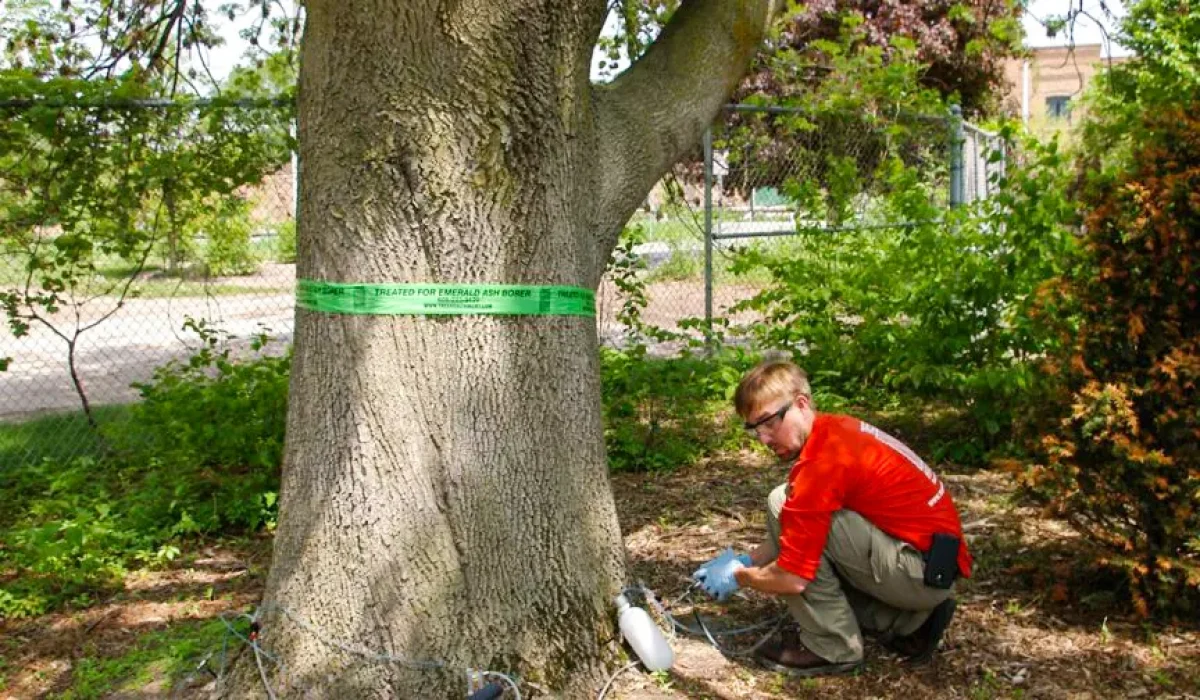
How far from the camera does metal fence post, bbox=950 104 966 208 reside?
8.81 meters

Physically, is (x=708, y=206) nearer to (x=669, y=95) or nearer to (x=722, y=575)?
(x=669, y=95)

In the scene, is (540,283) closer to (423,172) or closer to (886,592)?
(423,172)

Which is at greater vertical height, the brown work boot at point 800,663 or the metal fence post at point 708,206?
the metal fence post at point 708,206

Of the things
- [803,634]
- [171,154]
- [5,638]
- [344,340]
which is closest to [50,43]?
[171,154]

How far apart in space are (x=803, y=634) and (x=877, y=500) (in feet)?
1.75

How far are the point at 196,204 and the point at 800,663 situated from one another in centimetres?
438

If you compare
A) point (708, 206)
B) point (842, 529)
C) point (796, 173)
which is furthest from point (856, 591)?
point (796, 173)

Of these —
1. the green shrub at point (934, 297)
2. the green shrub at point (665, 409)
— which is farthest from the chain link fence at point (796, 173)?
the green shrub at point (934, 297)

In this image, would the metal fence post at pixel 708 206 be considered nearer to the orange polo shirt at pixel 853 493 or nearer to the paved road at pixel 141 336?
the paved road at pixel 141 336

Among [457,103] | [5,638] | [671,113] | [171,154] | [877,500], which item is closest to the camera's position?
[457,103]

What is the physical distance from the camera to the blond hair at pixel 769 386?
11.0ft

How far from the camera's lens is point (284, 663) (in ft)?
10.6

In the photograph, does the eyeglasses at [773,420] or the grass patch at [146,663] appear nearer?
the eyeglasses at [773,420]

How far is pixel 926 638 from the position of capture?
3.55 meters
